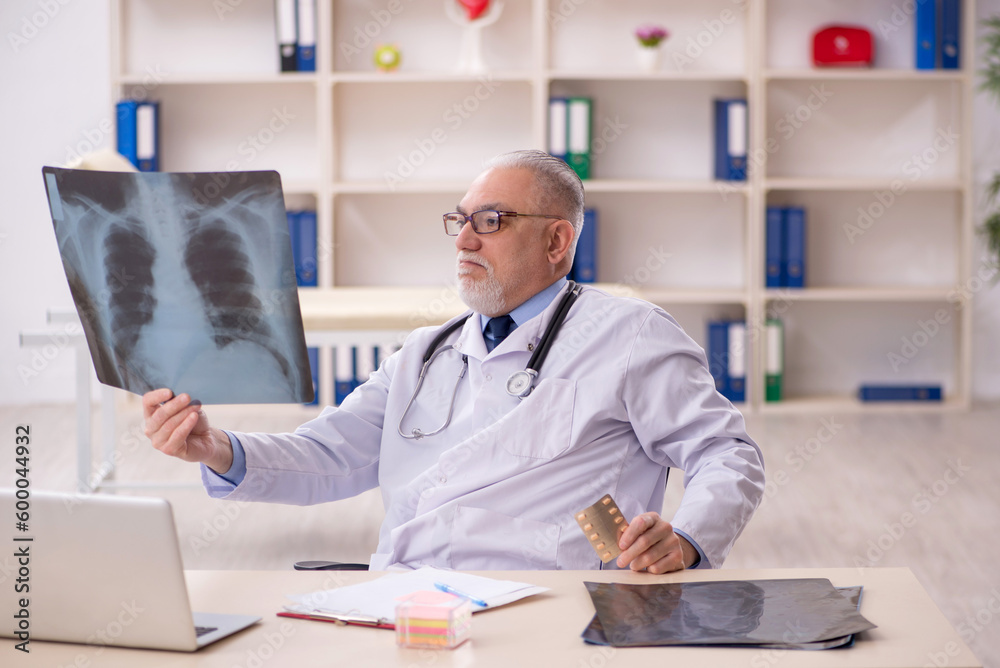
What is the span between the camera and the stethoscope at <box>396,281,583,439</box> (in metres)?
1.51

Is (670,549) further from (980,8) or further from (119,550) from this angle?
(980,8)

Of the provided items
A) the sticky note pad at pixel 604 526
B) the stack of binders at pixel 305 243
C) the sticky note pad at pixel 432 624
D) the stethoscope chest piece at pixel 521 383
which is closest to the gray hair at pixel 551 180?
the stethoscope chest piece at pixel 521 383

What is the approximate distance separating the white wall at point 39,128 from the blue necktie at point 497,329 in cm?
350

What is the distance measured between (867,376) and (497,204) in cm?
360

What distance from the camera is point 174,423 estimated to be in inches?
47.7

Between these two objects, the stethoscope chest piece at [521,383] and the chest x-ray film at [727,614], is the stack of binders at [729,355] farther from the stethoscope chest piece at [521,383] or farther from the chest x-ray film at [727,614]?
the chest x-ray film at [727,614]

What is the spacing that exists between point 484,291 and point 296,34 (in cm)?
317

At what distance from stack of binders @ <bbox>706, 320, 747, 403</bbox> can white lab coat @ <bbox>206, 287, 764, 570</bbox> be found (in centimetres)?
306

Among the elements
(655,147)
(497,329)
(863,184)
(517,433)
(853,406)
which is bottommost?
Result: (853,406)

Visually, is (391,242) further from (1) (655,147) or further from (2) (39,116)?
(2) (39,116)

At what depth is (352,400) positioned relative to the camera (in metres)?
1.66

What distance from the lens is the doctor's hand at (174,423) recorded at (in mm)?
1188

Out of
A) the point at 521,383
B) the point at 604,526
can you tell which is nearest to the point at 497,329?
the point at 521,383

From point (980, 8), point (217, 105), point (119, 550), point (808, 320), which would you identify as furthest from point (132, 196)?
point (980, 8)
